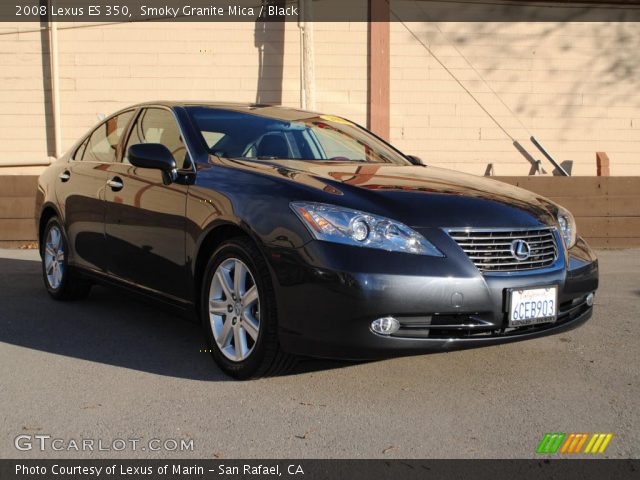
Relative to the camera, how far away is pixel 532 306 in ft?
12.8

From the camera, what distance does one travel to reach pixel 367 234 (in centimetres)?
369

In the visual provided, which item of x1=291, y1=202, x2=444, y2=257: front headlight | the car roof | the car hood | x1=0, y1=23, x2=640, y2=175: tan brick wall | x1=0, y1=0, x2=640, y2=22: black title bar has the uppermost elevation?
x1=0, y1=0, x2=640, y2=22: black title bar

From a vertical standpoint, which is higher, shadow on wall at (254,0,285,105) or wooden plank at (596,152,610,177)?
shadow on wall at (254,0,285,105)

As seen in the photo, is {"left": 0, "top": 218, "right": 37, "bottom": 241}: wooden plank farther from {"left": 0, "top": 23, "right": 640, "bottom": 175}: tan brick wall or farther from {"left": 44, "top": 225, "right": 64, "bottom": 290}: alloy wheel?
Answer: {"left": 44, "top": 225, "right": 64, "bottom": 290}: alloy wheel

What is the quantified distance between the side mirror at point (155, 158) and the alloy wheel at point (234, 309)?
77 centimetres

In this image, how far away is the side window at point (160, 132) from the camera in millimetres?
4793

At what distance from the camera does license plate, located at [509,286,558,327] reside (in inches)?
150

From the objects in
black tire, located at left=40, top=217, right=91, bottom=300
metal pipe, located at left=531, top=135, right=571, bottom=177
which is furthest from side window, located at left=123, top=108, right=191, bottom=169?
metal pipe, located at left=531, top=135, right=571, bottom=177

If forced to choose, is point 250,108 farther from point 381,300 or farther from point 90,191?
point 381,300

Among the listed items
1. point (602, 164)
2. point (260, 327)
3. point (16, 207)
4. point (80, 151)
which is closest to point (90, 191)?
point (80, 151)

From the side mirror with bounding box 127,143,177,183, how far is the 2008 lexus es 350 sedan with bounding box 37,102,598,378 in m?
0.01
